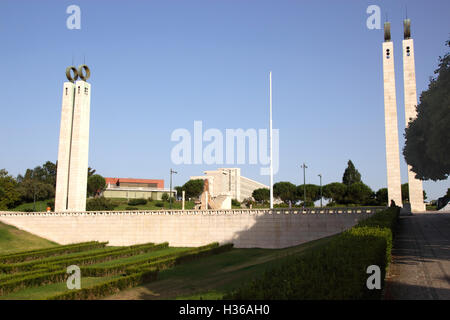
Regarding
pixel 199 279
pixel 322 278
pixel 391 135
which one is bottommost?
pixel 199 279

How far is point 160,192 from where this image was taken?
119688mm

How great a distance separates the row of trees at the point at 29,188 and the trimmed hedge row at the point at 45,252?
3542 cm

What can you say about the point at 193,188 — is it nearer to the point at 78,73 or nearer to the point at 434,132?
the point at 78,73

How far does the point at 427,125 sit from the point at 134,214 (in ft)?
112

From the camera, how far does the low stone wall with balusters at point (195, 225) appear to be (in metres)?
38.8

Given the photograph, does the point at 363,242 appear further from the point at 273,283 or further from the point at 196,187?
the point at 196,187

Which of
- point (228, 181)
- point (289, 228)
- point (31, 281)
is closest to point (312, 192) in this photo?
point (228, 181)

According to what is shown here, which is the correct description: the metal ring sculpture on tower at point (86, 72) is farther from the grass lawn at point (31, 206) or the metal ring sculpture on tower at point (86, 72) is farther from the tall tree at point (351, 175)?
the tall tree at point (351, 175)

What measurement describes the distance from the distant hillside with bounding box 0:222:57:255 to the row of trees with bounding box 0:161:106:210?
83.5 feet

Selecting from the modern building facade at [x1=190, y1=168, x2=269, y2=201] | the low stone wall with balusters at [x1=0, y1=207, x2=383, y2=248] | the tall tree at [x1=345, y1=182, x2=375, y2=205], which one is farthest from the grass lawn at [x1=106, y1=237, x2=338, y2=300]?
the modern building facade at [x1=190, y1=168, x2=269, y2=201]

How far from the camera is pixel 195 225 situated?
4438 cm

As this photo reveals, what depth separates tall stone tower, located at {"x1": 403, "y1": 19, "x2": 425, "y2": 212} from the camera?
49469 millimetres

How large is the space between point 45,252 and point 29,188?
2176 inches

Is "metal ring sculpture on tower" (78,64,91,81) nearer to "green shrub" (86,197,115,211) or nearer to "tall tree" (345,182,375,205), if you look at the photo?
"green shrub" (86,197,115,211)
